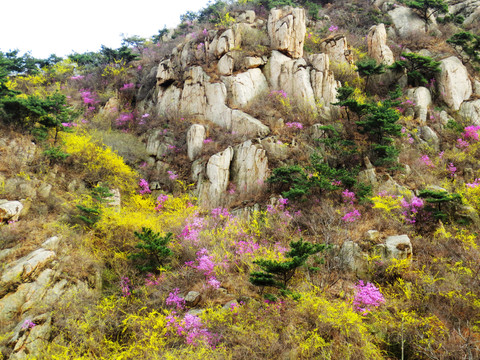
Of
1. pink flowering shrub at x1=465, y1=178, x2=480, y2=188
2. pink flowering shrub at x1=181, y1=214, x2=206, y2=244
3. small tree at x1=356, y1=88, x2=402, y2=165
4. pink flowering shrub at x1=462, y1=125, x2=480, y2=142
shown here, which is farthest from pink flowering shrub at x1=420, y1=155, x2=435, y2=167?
pink flowering shrub at x1=181, y1=214, x2=206, y2=244

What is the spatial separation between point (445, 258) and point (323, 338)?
170 inches

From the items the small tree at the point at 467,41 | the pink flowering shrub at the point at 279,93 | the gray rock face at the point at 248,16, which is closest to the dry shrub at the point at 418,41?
the small tree at the point at 467,41

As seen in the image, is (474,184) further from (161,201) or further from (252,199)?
(161,201)

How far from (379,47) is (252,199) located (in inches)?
527

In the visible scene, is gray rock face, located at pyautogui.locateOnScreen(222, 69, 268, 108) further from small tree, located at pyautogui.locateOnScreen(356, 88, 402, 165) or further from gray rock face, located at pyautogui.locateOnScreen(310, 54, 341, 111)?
small tree, located at pyautogui.locateOnScreen(356, 88, 402, 165)

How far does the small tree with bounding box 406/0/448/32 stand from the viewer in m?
18.8

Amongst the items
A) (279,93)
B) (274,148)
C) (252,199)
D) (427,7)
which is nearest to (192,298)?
(252,199)

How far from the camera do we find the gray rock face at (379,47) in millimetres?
16375

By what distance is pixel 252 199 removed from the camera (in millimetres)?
11031

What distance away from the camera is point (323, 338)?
17.0ft

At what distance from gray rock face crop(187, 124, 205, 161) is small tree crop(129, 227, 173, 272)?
6362 millimetres

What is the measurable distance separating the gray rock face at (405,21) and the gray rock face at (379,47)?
3440 mm

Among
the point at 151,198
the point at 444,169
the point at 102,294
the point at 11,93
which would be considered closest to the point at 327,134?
the point at 444,169

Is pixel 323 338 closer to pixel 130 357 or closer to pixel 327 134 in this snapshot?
pixel 130 357
